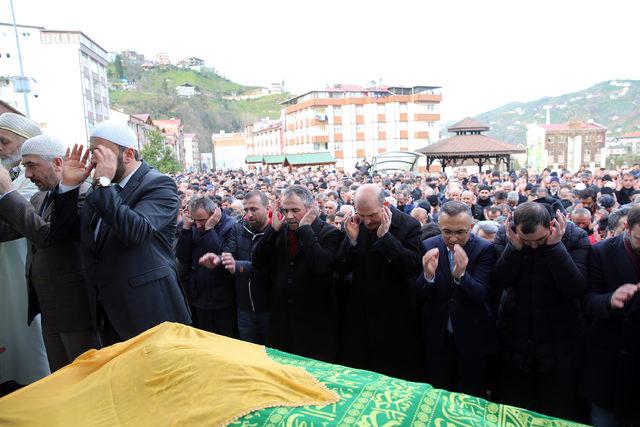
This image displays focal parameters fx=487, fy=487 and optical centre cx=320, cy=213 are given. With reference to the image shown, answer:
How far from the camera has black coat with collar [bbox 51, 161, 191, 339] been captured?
9.84 feet

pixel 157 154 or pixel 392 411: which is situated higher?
pixel 157 154

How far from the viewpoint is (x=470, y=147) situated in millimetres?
25406

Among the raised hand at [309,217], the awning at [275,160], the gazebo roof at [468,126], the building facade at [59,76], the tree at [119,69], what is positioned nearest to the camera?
the raised hand at [309,217]

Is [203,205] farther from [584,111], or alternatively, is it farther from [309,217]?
[584,111]

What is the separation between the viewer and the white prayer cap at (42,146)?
3346 millimetres

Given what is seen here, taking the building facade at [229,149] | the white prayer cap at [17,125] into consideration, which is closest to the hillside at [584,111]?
the building facade at [229,149]

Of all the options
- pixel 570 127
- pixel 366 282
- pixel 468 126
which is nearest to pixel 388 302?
pixel 366 282

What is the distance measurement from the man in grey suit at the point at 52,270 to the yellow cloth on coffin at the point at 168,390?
29.8 inches

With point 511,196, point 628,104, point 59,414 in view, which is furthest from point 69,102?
point 628,104

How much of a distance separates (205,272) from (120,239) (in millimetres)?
1911

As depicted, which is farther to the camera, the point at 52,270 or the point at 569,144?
the point at 569,144

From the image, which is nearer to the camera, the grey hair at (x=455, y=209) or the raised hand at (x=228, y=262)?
the grey hair at (x=455, y=209)

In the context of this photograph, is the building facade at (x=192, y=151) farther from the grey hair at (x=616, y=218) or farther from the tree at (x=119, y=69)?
the grey hair at (x=616, y=218)

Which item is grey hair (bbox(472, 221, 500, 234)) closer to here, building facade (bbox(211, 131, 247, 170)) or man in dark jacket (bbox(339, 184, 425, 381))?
man in dark jacket (bbox(339, 184, 425, 381))
